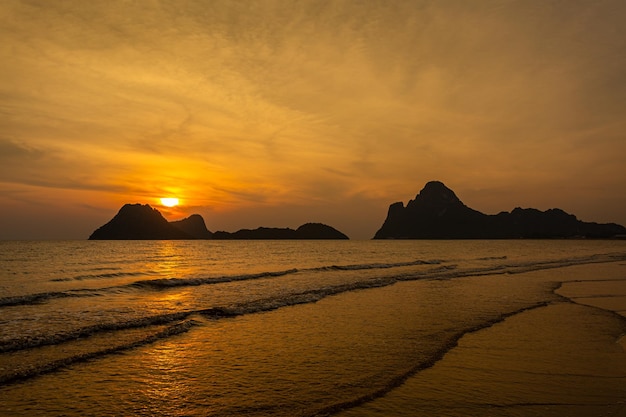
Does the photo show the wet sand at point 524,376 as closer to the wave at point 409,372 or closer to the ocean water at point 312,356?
the ocean water at point 312,356

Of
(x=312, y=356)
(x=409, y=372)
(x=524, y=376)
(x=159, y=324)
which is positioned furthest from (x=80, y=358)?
(x=524, y=376)

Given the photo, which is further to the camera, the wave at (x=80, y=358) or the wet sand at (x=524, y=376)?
the wave at (x=80, y=358)

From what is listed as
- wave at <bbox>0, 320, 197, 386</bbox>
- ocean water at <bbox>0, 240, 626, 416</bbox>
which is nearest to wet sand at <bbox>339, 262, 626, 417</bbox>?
ocean water at <bbox>0, 240, 626, 416</bbox>

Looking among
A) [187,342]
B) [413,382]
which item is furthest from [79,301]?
[413,382]

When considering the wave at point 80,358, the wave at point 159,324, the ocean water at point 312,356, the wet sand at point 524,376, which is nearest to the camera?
the wet sand at point 524,376

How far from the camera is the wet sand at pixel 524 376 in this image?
857cm

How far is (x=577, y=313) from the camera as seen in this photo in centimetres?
2036

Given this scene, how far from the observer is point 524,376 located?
10.6 metres

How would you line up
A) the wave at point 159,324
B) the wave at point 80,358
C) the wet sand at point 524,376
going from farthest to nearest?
the wave at point 159,324
the wave at point 80,358
the wet sand at point 524,376

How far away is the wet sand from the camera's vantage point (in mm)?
8570

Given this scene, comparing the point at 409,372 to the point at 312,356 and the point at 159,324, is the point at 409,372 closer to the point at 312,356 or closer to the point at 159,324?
the point at 312,356

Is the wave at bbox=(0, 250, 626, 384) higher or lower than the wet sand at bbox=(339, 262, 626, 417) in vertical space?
lower

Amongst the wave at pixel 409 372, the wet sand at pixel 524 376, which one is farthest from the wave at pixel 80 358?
the wet sand at pixel 524 376

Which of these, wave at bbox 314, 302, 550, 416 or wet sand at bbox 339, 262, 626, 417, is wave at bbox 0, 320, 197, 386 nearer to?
wave at bbox 314, 302, 550, 416
